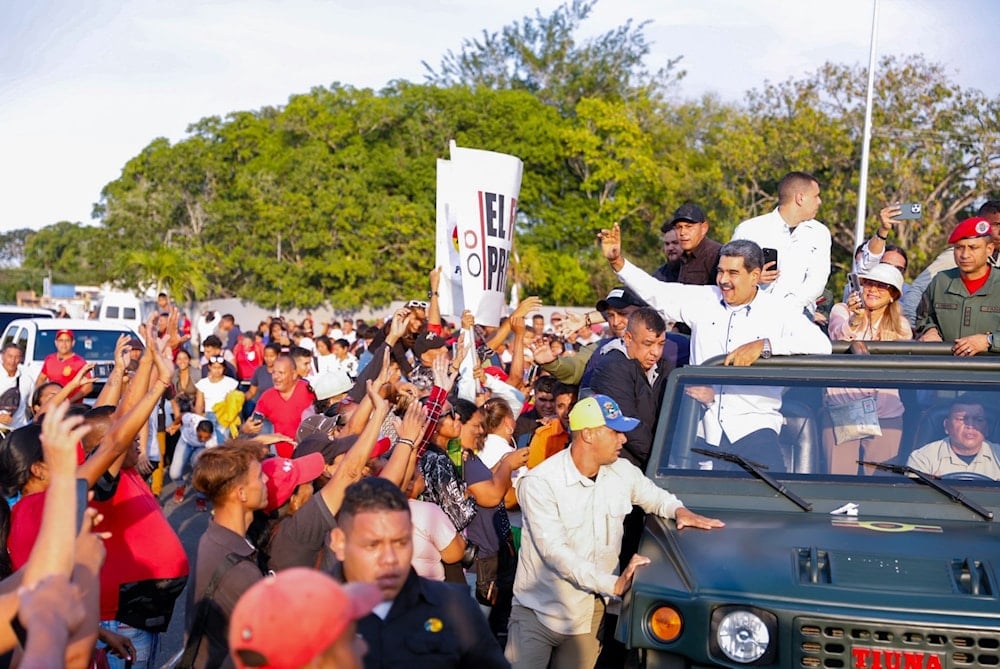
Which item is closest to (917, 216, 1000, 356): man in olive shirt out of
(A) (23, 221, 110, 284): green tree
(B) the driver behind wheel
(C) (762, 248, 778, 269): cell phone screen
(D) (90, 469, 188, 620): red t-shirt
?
(C) (762, 248, 778, 269): cell phone screen

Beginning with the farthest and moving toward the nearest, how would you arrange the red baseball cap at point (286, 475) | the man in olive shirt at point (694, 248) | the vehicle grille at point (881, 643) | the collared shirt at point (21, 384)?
the collared shirt at point (21, 384) → the man in olive shirt at point (694, 248) → the red baseball cap at point (286, 475) → the vehicle grille at point (881, 643)

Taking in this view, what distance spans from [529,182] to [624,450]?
4331 cm

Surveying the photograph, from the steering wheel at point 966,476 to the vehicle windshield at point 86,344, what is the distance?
1330 centimetres

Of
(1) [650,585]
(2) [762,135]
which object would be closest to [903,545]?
(1) [650,585]

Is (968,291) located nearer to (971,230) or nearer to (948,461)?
(971,230)

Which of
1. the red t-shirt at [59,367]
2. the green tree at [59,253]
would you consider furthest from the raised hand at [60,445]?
the green tree at [59,253]

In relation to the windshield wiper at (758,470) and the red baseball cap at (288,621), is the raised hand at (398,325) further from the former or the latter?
the red baseball cap at (288,621)

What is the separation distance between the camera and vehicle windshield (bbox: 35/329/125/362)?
16.2 metres

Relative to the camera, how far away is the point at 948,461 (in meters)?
5.14

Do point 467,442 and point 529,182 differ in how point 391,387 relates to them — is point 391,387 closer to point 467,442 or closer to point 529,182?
point 467,442

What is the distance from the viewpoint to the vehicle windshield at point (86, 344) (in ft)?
53.2

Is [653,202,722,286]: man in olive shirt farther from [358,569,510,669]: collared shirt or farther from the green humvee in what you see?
[358,569,510,669]: collared shirt

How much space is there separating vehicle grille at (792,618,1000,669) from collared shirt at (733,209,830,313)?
312 centimetres

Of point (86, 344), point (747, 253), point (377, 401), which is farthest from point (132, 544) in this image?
point (86, 344)
